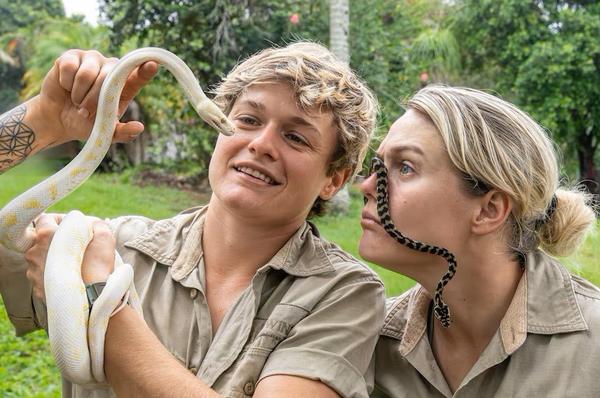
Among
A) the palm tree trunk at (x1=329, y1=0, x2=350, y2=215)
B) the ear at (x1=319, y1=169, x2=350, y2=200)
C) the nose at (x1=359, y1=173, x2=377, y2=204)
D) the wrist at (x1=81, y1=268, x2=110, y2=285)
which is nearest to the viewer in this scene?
the wrist at (x1=81, y1=268, x2=110, y2=285)

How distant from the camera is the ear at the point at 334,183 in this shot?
112 inches

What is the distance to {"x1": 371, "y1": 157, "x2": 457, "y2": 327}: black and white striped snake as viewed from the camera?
2572mm

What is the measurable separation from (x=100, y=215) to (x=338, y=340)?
7.76 m

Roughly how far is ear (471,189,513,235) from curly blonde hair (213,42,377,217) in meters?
0.53

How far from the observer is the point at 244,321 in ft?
7.65

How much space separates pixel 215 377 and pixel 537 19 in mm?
13937

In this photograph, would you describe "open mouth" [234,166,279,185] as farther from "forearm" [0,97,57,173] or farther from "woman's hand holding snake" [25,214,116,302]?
"forearm" [0,97,57,173]

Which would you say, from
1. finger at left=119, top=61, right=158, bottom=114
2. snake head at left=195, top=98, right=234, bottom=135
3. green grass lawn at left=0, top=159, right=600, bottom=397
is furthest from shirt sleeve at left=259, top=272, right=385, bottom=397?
green grass lawn at left=0, top=159, right=600, bottom=397

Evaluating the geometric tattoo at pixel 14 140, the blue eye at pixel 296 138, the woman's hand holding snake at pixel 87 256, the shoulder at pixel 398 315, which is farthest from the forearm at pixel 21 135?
the shoulder at pixel 398 315

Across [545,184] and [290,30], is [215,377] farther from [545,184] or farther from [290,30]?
[290,30]

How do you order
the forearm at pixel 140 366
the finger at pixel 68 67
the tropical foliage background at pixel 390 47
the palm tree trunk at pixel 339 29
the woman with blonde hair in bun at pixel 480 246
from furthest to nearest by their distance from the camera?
the tropical foliage background at pixel 390 47 < the palm tree trunk at pixel 339 29 < the woman with blonde hair in bun at pixel 480 246 < the finger at pixel 68 67 < the forearm at pixel 140 366

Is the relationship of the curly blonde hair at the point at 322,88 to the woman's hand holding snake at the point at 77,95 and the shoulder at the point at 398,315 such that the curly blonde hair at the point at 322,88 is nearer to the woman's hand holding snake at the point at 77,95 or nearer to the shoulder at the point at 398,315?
the woman's hand holding snake at the point at 77,95

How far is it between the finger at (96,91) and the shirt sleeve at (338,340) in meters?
1.00

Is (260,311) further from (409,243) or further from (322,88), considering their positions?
(322,88)
